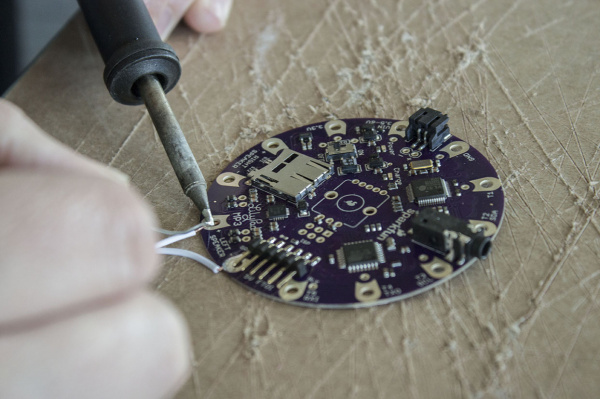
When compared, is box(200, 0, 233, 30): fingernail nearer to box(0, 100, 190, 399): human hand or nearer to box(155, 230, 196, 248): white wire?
box(155, 230, 196, 248): white wire

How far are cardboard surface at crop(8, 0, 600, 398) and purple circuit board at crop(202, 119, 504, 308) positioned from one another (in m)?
0.04

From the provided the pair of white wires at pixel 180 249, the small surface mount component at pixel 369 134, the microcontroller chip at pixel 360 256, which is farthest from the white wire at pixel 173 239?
the small surface mount component at pixel 369 134

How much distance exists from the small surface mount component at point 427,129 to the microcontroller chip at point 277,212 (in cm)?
32

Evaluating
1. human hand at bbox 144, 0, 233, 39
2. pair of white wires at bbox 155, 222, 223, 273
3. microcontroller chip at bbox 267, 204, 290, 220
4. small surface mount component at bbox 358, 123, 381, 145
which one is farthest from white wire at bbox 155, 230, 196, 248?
human hand at bbox 144, 0, 233, 39

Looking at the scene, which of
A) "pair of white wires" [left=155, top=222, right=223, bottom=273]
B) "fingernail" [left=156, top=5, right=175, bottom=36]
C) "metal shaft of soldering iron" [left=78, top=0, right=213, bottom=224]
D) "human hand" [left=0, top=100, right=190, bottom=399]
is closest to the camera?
"human hand" [left=0, top=100, right=190, bottom=399]

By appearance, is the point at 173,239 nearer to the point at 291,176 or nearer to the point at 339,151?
the point at 291,176

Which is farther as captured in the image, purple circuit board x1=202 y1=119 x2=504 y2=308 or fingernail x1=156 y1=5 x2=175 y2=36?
fingernail x1=156 y1=5 x2=175 y2=36

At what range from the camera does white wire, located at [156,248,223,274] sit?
1186 mm

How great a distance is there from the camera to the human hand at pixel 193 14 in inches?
70.5

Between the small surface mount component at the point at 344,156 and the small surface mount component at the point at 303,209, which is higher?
the small surface mount component at the point at 344,156

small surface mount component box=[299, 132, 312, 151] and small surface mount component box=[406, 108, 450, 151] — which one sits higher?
small surface mount component box=[406, 108, 450, 151]

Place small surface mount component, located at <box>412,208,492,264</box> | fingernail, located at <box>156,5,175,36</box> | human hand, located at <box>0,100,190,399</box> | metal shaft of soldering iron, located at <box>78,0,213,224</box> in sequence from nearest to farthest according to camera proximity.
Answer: human hand, located at <box>0,100,190,399</box>, small surface mount component, located at <box>412,208,492,264</box>, metal shaft of soldering iron, located at <box>78,0,213,224</box>, fingernail, located at <box>156,5,175,36</box>

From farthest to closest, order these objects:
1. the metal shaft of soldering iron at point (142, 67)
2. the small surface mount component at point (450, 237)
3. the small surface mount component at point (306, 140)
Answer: the small surface mount component at point (306, 140) → the metal shaft of soldering iron at point (142, 67) → the small surface mount component at point (450, 237)

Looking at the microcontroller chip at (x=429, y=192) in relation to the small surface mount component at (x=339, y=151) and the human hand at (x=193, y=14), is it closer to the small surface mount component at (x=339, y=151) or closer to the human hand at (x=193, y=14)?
the small surface mount component at (x=339, y=151)
